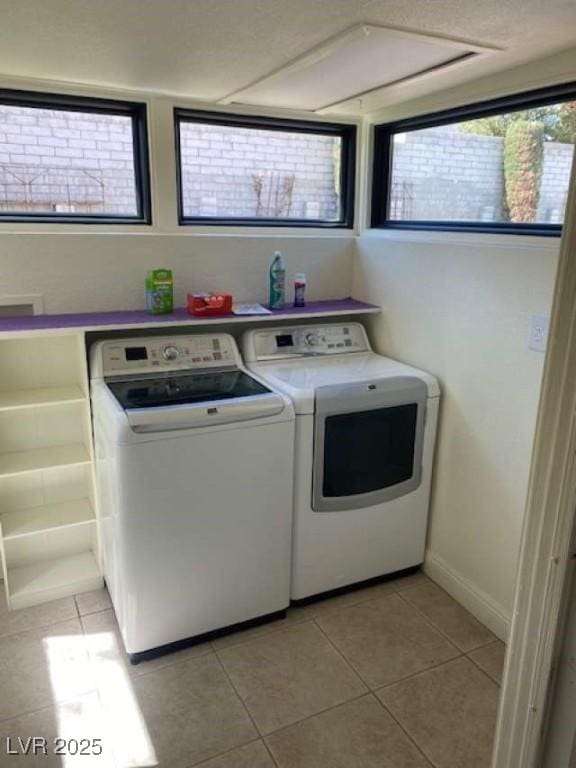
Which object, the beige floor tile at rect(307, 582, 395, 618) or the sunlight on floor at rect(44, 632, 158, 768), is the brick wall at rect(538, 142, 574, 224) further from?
the sunlight on floor at rect(44, 632, 158, 768)

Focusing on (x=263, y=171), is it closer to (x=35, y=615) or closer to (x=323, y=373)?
(x=323, y=373)

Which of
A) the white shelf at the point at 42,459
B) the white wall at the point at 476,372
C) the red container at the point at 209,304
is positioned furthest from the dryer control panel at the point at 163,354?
the white wall at the point at 476,372

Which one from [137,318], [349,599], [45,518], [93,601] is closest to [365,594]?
[349,599]

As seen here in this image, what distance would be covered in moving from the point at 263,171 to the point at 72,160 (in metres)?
0.89

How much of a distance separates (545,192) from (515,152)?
0.79 feet

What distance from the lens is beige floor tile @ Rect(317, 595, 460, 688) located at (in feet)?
6.87

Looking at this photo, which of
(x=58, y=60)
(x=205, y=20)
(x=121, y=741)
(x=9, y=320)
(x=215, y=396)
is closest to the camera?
(x=205, y=20)

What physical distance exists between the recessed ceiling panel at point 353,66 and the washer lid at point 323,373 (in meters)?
1.14

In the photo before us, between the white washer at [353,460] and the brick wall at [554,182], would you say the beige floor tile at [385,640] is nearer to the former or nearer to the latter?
the white washer at [353,460]

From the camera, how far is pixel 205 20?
1.52m

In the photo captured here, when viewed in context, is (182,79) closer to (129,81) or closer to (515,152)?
(129,81)

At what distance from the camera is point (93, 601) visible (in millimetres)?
2424

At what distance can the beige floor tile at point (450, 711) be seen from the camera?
176cm

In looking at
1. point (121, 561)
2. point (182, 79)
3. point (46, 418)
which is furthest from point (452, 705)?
point (182, 79)
